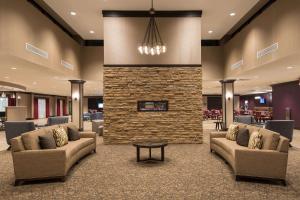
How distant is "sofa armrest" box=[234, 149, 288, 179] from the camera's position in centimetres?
415

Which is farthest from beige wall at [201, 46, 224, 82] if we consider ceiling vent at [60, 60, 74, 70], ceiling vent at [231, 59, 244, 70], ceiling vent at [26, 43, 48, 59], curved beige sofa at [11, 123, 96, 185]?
curved beige sofa at [11, 123, 96, 185]

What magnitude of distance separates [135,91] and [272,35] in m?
4.59

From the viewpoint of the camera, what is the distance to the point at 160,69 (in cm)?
861

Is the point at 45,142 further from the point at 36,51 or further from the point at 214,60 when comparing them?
the point at 214,60

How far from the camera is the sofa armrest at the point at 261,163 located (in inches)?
163

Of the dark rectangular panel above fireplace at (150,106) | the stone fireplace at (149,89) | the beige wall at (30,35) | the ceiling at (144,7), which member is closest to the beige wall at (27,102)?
the beige wall at (30,35)

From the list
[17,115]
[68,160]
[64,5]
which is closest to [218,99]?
[17,115]

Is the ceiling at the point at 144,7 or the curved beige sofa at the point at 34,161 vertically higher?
the ceiling at the point at 144,7

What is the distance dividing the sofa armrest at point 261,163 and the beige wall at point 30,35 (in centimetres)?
580

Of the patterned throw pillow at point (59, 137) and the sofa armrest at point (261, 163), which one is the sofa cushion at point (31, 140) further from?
the sofa armrest at point (261, 163)

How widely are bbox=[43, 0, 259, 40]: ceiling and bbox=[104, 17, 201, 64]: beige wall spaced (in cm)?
48

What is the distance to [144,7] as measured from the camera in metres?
8.48

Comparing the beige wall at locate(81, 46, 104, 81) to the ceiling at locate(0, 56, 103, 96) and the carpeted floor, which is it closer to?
the ceiling at locate(0, 56, 103, 96)

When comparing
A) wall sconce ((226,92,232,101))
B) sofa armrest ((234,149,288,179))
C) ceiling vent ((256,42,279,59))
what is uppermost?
ceiling vent ((256,42,279,59))
